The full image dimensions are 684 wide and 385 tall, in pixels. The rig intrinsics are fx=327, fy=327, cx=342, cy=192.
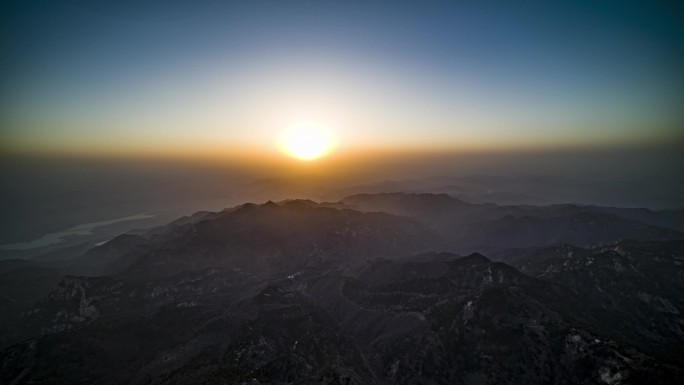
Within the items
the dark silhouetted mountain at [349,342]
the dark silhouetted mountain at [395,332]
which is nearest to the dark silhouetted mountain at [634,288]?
the dark silhouetted mountain at [395,332]

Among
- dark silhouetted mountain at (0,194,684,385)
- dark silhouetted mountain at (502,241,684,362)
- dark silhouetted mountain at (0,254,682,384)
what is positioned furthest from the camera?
dark silhouetted mountain at (502,241,684,362)

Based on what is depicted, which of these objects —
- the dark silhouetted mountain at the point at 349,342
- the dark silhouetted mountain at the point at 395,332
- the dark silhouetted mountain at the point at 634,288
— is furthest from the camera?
the dark silhouetted mountain at the point at 634,288

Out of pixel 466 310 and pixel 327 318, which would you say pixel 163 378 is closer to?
pixel 327 318

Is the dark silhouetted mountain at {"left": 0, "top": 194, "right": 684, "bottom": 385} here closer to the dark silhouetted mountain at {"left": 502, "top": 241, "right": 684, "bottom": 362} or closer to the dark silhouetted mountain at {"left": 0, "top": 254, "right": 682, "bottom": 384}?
the dark silhouetted mountain at {"left": 0, "top": 254, "right": 682, "bottom": 384}

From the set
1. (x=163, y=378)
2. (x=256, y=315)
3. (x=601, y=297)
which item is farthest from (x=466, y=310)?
(x=163, y=378)

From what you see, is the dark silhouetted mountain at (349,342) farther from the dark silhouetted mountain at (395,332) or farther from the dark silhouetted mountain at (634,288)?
the dark silhouetted mountain at (634,288)

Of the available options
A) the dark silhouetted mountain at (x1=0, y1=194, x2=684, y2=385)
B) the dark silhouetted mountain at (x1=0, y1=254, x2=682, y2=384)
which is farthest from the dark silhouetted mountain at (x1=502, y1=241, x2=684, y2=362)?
the dark silhouetted mountain at (x1=0, y1=254, x2=682, y2=384)

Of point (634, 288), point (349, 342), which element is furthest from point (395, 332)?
point (634, 288)

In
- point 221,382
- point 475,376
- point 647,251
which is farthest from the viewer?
point 647,251

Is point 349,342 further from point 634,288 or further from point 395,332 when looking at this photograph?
point 634,288

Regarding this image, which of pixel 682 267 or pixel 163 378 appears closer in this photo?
pixel 163 378

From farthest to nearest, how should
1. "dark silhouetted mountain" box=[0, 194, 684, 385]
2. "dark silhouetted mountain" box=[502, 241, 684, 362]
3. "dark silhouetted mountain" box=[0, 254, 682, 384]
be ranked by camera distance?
"dark silhouetted mountain" box=[502, 241, 684, 362] < "dark silhouetted mountain" box=[0, 194, 684, 385] < "dark silhouetted mountain" box=[0, 254, 682, 384]
